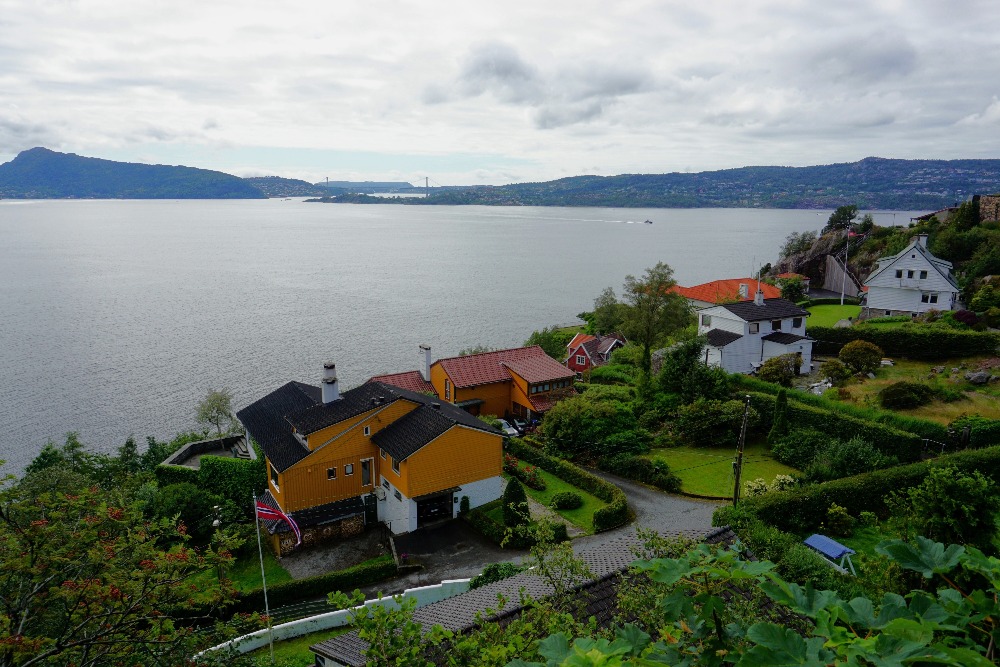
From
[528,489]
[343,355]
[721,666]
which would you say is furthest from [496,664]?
[343,355]

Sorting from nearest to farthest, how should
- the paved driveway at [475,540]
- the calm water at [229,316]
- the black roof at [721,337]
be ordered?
the paved driveway at [475,540] → the black roof at [721,337] → the calm water at [229,316]

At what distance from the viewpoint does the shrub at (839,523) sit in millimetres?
26128

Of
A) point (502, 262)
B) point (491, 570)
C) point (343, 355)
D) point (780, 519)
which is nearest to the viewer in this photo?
point (491, 570)

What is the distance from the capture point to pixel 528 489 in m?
33.9

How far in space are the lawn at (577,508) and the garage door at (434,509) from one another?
2.73 meters

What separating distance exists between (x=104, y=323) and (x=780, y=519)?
86.1m

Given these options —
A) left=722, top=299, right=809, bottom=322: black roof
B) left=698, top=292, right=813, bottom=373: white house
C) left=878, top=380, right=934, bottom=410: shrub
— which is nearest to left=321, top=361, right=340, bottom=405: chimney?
left=698, top=292, right=813, bottom=373: white house

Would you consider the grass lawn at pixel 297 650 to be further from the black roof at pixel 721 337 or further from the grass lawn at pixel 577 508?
the black roof at pixel 721 337

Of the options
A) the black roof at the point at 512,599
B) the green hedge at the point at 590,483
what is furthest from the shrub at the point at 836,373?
the black roof at the point at 512,599

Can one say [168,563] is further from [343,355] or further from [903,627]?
[343,355]

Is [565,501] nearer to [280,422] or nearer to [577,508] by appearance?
[577,508]

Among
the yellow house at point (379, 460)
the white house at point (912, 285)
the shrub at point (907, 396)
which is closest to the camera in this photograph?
the yellow house at point (379, 460)

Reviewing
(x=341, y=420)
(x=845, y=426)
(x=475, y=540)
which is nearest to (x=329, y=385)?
(x=341, y=420)

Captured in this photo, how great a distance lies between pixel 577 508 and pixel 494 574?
364 inches
